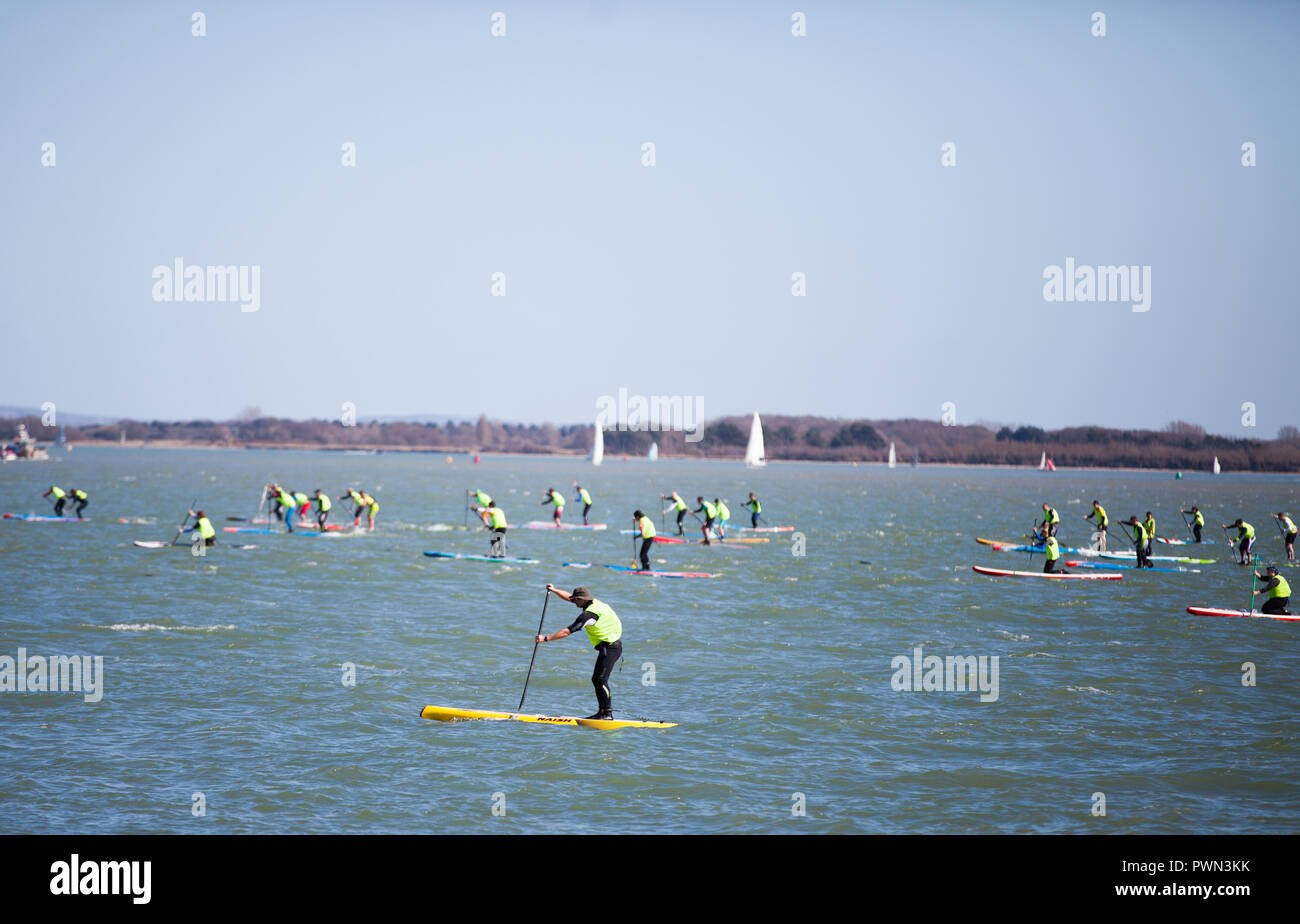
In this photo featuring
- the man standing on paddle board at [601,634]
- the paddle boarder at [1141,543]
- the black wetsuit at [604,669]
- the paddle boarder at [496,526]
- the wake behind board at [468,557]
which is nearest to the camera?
the man standing on paddle board at [601,634]

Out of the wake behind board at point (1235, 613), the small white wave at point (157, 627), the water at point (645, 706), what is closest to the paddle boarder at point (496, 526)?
the water at point (645, 706)

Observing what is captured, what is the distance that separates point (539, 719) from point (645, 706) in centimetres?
248

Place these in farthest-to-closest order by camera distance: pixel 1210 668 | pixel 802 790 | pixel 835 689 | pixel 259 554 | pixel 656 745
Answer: pixel 259 554 < pixel 1210 668 < pixel 835 689 < pixel 656 745 < pixel 802 790

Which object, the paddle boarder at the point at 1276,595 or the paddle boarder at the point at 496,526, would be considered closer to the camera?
the paddle boarder at the point at 1276,595

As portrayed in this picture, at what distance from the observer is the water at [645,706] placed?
15547mm

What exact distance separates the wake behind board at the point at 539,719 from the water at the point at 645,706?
0.61 feet

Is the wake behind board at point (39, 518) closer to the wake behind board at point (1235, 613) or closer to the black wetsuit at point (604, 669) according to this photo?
the black wetsuit at point (604, 669)

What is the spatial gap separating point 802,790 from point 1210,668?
13.7 metres

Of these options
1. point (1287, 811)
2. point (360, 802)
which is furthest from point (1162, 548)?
point (360, 802)

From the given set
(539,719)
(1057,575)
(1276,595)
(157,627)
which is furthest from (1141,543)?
(157,627)

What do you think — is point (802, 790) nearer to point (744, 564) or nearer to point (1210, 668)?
point (1210, 668)

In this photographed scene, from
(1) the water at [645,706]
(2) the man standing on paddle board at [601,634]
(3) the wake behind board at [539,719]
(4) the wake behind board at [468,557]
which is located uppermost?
(2) the man standing on paddle board at [601,634]

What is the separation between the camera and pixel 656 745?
1850 centimetres

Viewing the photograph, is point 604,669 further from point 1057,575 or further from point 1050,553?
point 1057,575
